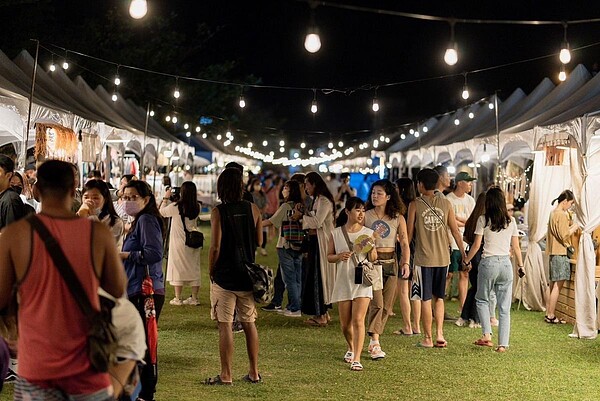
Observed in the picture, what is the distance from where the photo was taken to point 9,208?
23.8ft

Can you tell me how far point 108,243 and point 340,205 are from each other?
21.3 m

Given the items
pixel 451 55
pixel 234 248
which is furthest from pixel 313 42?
pixel 234 248

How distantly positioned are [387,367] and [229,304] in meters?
2.13

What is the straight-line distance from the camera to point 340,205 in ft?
82.5

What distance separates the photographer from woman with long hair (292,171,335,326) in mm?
11062

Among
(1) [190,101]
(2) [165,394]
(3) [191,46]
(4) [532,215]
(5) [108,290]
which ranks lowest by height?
(2) [165,394]

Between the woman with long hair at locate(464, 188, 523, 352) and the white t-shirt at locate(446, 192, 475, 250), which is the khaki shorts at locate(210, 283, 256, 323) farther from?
the white t-shirt at locate(446, 192, 475, 250)

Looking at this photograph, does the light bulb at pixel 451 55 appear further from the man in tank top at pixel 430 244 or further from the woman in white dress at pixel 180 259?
the woman in white dress at pixel 180 259

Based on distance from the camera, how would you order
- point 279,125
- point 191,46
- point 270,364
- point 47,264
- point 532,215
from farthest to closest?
point 279,125
point 191,46
point 532,215
point 270,364
point 47,264

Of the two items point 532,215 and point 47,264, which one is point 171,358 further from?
point 532,215

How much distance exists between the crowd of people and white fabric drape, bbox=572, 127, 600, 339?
0.68 m

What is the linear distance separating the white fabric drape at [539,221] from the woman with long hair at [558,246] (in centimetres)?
91

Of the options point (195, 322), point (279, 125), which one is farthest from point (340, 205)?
point (279, 125)

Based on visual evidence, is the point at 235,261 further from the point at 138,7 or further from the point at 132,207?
the point at 138,7
